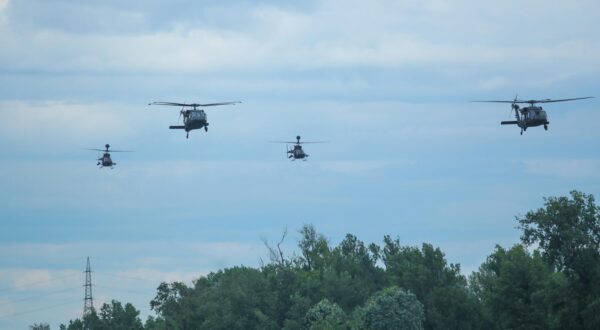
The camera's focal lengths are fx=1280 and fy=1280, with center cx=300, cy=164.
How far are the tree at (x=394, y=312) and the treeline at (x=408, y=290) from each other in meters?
0.10

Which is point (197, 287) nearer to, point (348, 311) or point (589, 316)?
point (348, 311)

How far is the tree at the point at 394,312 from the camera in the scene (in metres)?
129

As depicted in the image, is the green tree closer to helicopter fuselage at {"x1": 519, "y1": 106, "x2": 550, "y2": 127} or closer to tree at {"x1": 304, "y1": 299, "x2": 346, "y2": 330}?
tree at {"x1": 304, "y1": 299, "x2": 346, "y2": 330}

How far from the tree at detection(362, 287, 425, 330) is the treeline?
0.33 feet

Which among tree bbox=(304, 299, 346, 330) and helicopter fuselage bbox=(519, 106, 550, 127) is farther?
tree bbox=(304, 299, 346, 330)

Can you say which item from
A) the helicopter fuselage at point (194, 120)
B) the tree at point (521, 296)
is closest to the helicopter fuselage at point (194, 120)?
the helicopter fuselage at point (194, 120)

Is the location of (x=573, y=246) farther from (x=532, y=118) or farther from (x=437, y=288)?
(x=437, y=288)

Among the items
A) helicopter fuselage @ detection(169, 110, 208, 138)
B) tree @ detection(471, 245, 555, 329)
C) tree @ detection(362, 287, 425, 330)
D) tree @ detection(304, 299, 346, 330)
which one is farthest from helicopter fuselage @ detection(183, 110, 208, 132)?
tree @ detection(471, 245, 555, 329)

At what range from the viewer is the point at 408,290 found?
141500mm

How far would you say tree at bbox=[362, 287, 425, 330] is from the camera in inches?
5079

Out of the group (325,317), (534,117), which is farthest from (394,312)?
(534,117)

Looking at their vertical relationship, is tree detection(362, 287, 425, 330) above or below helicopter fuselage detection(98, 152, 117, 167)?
below

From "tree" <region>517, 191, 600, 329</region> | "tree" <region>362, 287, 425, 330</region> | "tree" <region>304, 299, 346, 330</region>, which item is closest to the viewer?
"tree" <region>517, 191, 600, 329</region>

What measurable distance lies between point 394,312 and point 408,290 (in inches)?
489
